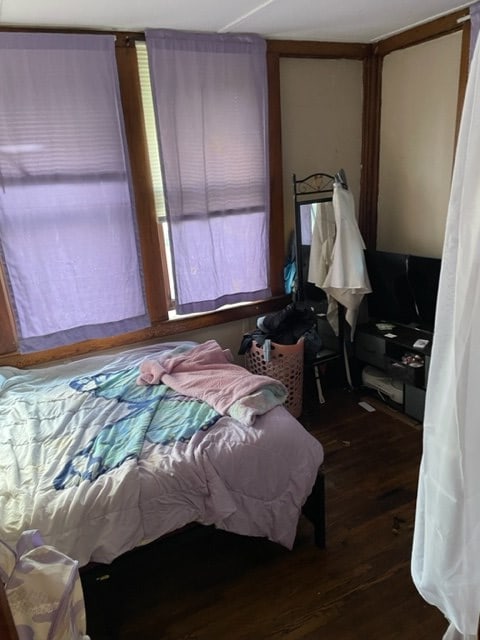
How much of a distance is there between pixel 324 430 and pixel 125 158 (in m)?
1.98

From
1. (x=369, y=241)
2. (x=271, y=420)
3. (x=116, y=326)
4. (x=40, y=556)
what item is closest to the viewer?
(x=40, y=556)

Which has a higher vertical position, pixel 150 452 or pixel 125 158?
pixel 125 158

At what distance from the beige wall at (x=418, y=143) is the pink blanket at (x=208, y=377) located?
5.42 ft

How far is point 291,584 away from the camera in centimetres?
188

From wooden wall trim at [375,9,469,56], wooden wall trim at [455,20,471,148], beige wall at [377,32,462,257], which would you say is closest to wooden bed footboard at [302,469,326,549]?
beige wall at [377,32,462,257]

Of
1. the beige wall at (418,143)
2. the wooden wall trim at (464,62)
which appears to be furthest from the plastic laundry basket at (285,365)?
the wooden wall trim at (464,62)

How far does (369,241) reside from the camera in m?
3.66

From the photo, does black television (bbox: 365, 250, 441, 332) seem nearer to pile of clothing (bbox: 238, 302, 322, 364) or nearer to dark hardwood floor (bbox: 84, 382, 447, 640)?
pile of clothing (bbox: 238, 302, 322, 364)

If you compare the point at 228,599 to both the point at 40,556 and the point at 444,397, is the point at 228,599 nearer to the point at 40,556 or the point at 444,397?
the point at 40,556

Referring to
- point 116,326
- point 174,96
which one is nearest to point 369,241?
point 174,96

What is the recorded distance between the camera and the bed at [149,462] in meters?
1.60

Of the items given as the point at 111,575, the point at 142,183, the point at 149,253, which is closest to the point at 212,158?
the point at 142,183

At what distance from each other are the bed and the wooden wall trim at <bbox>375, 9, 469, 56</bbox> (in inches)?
90.6

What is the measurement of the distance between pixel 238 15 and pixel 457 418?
2316mm
